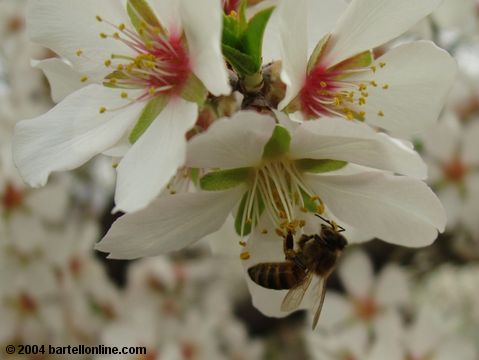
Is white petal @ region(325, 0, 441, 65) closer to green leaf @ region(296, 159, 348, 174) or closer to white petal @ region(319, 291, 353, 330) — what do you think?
green leaf @ region(296, 159, 348, 174)

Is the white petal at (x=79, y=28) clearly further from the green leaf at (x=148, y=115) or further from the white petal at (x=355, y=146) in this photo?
the white petal at (x=355, y=146)

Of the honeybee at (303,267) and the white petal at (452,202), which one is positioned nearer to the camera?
the honeybee at (303,267)

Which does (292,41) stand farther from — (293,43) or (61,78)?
(61,78)

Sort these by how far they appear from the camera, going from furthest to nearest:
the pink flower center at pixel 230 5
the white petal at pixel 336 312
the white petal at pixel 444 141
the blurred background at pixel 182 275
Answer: the white petal at pixel 336 312 → the white petal at pixel 444 141 → the blurred background at pixel 182 275 → the pink flower center at pixel 230 5

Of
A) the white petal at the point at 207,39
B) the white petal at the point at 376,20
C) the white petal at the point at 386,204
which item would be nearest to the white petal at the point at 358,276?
the white petal at the point at 386,204

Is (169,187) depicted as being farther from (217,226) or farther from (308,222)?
(308,222)

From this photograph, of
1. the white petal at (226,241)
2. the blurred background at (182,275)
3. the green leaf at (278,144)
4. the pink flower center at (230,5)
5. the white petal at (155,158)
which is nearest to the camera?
the white petal at (155,158)
